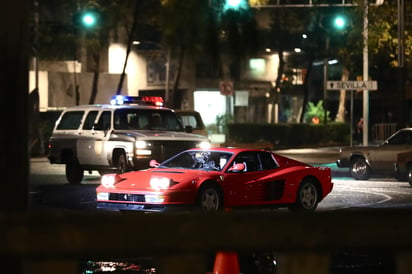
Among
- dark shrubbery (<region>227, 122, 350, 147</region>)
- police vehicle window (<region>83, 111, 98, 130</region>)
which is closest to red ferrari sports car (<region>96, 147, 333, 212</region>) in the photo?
police vehicle window (<region>83, 111, 98, 130</region>)

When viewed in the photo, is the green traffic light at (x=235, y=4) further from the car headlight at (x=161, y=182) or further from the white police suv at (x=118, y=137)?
the white police suv at (x=118, y=137)

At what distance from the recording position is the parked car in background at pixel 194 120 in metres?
27.7

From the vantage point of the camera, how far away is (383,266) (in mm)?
10750

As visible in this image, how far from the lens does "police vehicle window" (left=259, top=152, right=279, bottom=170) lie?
15.6 m

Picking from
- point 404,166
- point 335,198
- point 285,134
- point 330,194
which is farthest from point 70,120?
point 285,134

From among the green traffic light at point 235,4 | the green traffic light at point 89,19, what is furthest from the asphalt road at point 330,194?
the green traffic light at point 235,4

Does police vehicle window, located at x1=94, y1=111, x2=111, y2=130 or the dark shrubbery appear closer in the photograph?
police vehicle window, located at x1=94, y1=111, x2=111, y2=130

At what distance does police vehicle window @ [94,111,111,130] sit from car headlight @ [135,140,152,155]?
1587 millimetres

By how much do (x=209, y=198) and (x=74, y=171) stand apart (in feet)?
26.4

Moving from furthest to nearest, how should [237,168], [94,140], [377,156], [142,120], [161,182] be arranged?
[377,156] < [142,120] < [94,140] < [237,168] < [161,182]

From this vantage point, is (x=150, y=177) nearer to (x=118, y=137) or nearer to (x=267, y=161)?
(x=267, y=161)

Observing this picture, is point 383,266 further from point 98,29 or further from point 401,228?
point 401,228

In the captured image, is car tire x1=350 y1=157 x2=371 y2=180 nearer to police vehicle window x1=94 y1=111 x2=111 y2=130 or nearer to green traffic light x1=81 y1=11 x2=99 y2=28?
police vehicle window x1=94 y1=111 x2=111 y2=130

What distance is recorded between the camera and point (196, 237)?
13.1 feet
